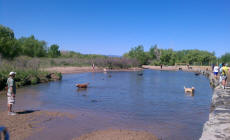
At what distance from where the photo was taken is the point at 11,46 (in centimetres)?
4172

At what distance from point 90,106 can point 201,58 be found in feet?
235

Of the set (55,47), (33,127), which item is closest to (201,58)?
(55,47)

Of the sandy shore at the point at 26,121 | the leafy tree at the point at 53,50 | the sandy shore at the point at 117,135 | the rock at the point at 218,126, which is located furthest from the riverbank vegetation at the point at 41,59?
the rock at the point at 218,126

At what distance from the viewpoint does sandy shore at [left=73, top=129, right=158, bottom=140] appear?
6.90 metres

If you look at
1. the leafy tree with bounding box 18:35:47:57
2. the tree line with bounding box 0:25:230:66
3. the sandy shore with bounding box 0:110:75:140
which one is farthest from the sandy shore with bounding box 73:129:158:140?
the leafy tree with bounding box 18:35:47:57

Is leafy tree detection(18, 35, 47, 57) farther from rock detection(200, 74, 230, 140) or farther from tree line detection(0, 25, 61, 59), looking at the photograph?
rock detection(200, 74, 230, 140)

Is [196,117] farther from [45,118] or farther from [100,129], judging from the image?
[45,118]

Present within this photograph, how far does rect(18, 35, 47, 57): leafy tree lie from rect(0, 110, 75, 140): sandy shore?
167 feet

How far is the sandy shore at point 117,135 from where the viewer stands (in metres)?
6.90

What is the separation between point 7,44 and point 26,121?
36.4m

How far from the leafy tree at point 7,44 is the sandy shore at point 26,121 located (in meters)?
32.8

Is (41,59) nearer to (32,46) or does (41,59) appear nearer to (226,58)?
(32,46)

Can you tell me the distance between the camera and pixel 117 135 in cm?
717

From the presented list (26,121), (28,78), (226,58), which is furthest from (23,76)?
(226,58)
